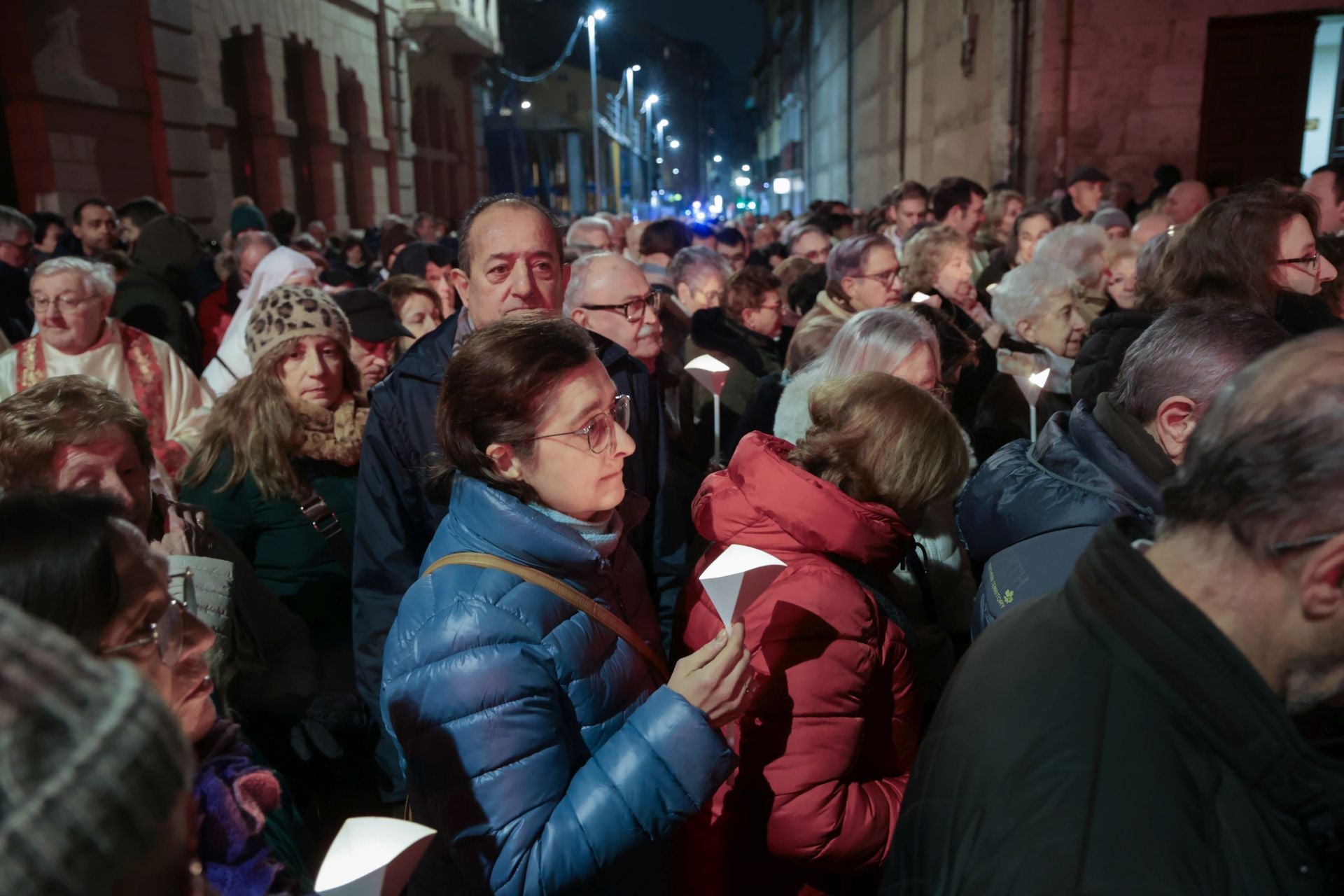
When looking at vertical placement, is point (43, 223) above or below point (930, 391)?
above

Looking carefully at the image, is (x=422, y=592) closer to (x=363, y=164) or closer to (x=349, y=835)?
(x=349, y=835)

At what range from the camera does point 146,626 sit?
4.19 ft

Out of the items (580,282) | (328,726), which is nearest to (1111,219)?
(580,282)

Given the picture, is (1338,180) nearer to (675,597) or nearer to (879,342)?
(879,342)

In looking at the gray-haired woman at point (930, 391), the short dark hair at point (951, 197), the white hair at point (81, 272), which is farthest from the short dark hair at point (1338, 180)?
the white hair at point (81, 272)

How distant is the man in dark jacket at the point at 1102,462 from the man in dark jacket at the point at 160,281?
18.7 feet

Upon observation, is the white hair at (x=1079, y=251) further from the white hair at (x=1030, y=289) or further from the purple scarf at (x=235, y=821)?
the purple scarf at (x=235, y=821)

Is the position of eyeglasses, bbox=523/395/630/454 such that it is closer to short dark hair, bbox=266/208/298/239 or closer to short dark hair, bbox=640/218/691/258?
short dark hair, bbox=640/218/691/258

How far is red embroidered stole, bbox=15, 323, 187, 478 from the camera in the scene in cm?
404

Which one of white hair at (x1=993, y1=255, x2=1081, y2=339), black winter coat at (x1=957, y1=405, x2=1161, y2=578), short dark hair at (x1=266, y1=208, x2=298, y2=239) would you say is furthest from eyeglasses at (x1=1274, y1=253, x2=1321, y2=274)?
short dark hair at (x1=266, y1=208, x2=298, y2=239)

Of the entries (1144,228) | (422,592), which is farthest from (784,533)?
(1144,228)

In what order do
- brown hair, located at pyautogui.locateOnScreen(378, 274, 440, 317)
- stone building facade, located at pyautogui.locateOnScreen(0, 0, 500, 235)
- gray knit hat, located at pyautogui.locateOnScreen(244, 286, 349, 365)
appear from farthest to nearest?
stone building facade, located at pyautogui.locateOnScreen(0, 0, 500, 235) < brown hair, located at pyautogui.locateOnScreen(378, 274, 440, 317) < gray knit hat, located at pyautogui.locateOnScreen(244, 286, 349, 365)

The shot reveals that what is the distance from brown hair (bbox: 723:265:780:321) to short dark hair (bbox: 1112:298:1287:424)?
3379 mm

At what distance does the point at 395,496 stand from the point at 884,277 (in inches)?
113
